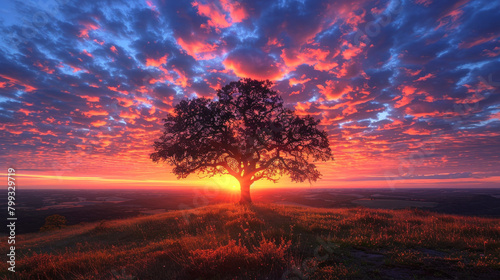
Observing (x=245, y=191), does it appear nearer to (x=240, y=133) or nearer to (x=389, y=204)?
(x=240, y=133)

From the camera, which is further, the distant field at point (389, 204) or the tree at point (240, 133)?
the distant field at point (389, 204)

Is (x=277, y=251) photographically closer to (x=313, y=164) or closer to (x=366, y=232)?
(x=366, y=232)

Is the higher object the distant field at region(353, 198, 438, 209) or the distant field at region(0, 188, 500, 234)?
the distant field at region(353, 198, 438, 209)

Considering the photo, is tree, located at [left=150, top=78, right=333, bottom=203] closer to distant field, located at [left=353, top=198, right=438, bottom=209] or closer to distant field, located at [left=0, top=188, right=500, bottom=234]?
distant field, located at [left=0, top=188, right=500, bottom=234]

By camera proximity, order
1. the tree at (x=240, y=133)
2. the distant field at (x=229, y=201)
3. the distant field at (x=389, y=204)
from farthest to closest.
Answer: the distant field at (x=229, y=201) → the distant field at (x=389, y=204) → the tree at (x=240, y=133)

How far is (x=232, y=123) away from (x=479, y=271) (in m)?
18.7

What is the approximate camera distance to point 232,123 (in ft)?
71.6

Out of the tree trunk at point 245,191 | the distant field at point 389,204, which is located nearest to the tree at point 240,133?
the tree trunk at point 245,191

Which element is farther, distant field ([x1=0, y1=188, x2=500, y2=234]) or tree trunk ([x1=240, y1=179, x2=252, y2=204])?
distant field ([x1=0, y1=188, x2=500, y2=234])

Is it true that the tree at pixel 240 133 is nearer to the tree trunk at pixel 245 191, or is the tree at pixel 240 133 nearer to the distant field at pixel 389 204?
the tree trunk at pixel 245 191

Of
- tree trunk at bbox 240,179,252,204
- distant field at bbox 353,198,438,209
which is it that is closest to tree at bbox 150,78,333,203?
tree trunk at bbox 240,179,252,204

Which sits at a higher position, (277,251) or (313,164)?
(313,164)

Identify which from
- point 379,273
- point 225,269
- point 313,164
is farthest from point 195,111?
point 379,273

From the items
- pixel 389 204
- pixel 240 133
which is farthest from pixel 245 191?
pixel 389 204
